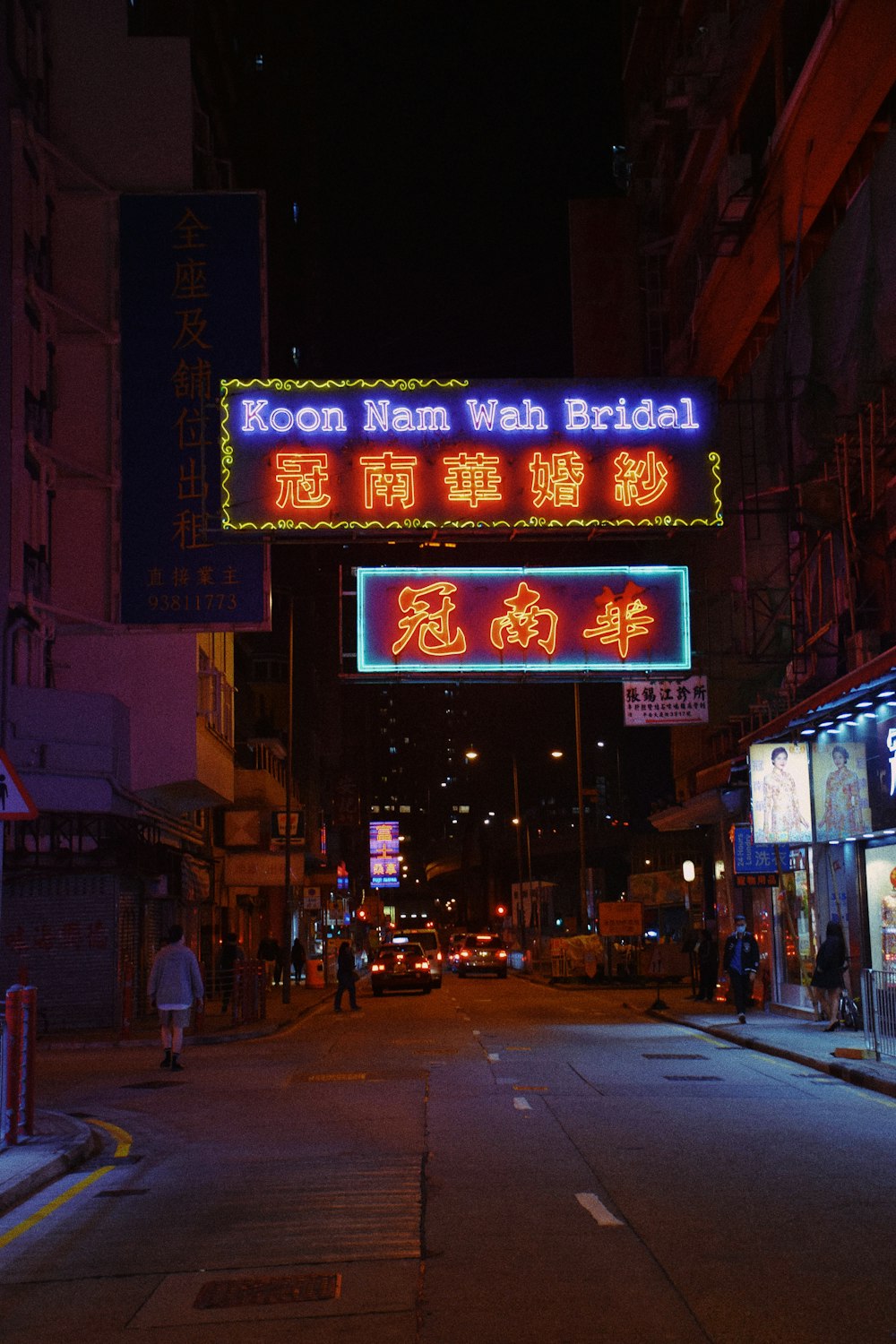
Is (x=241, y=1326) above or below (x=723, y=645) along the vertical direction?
below

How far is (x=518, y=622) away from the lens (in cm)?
2014

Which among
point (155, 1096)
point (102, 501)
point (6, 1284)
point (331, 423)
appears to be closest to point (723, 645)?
point (102, 501)

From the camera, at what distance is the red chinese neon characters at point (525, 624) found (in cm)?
2005

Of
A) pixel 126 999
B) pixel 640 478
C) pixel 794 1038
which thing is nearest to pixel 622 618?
pixel 640 478

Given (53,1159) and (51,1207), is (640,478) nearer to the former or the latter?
(53,1159)

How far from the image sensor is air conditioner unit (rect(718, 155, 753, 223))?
32.1 metres

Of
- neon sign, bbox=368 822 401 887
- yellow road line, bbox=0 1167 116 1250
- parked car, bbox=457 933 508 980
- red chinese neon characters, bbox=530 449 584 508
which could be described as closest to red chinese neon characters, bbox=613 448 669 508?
red chinese neon characters, bbox=530 449 584 508

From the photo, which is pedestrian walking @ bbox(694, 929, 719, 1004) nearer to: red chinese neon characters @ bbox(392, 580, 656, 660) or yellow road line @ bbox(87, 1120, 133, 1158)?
red chinese neon characters @ bbox(392, 580, 656, 660)

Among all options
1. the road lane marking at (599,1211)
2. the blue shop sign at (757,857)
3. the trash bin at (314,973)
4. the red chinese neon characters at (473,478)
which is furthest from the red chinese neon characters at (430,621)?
the trash bin at (314,973)

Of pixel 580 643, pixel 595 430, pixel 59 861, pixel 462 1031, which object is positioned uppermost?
pixel 595 430

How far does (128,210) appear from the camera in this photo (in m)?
25.1

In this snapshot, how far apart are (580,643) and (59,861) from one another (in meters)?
13.2

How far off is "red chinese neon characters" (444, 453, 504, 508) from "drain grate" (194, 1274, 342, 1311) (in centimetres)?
1262

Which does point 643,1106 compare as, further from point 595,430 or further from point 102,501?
point 102,501
